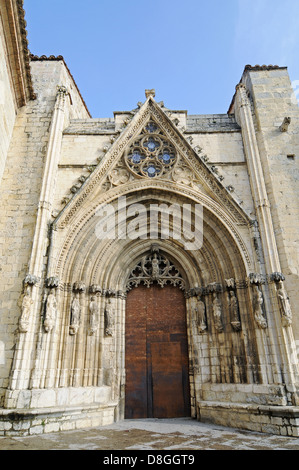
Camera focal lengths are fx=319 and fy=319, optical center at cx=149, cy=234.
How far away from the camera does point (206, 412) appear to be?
8203mm

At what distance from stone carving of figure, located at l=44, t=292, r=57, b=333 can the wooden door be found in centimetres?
253

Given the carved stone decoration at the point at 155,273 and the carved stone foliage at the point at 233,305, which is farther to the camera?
the carved stone decoration at the point at 155,273

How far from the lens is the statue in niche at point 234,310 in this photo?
8.48 m

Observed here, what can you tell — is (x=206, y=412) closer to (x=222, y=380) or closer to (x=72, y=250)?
(x=222, y=380)

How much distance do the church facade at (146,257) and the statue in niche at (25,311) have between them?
24mm

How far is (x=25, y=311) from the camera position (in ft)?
25.9

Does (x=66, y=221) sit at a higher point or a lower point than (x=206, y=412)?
higher

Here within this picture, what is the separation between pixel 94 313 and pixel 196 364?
324 cm

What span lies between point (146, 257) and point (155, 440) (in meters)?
5.65

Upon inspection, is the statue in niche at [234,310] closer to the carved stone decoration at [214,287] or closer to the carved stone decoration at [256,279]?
the carved stone decoration at [214,287]

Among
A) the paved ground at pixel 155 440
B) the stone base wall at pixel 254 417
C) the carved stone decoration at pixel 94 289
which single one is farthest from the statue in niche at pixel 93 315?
the stone base wall at pixel 254 417

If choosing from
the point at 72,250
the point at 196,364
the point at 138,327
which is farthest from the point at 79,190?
the point at 196,364

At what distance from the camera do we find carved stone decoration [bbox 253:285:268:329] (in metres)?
8.07
